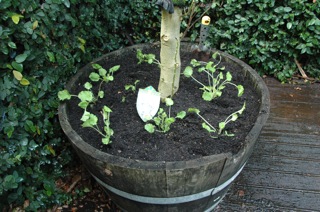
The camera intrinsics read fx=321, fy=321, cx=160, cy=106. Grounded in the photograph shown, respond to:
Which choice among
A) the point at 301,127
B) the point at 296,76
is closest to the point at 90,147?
the point at 301,127

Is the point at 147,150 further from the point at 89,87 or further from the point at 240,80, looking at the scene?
the point at 240,80

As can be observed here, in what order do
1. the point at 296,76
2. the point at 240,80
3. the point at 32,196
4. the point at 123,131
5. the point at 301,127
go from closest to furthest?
the point at 123,131
the point at 32,196
the point at 240,80
the point at 301,127
the point at 296,76

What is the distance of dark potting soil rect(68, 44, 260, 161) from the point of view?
146 cm

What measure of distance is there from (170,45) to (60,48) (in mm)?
610

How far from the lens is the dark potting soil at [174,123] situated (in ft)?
4.78

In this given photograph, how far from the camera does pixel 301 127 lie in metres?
2.46

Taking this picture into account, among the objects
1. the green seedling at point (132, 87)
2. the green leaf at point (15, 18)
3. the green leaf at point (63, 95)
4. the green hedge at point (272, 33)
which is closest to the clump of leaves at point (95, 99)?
the green leaf at point (63, 95)

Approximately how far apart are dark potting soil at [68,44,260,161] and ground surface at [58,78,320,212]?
0.62 m

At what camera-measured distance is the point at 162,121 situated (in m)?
1.54

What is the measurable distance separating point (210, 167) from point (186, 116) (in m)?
0.40

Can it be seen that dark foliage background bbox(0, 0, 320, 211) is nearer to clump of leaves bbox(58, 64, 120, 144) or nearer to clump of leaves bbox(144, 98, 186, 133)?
clump of leaves bbox(58, 64, 120, 144)

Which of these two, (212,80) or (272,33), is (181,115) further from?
(272,33)

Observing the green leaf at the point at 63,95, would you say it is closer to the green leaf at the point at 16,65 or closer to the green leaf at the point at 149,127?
the green leaf at the point at 16,65

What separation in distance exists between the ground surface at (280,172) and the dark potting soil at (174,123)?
24.3 inches
